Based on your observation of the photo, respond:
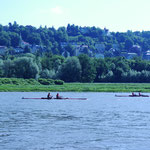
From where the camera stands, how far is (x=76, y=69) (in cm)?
14150

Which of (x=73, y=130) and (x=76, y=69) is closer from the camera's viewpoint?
(x=73, y=130)

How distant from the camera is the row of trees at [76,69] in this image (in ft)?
437

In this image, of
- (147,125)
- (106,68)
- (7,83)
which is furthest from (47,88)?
(147,125)

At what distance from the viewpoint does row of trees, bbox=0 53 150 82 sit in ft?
437

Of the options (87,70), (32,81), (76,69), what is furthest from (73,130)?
(87,70)

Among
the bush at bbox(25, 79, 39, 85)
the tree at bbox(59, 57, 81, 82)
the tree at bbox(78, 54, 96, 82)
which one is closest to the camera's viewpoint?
the bush at bbox(25, 79, 39, 85)

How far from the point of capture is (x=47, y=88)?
356 feet

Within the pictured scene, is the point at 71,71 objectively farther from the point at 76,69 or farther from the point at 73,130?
the point at 73,130

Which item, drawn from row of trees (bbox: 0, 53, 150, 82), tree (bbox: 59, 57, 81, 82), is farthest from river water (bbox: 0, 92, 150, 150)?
tree (bbox: 59, 57, 81, 82)

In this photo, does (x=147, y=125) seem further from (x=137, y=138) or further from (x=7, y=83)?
(x=7, y=83)

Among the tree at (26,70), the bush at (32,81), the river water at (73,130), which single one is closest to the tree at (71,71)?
the tree at (26,70)

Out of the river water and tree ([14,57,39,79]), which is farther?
tree ([14,57,39,79])

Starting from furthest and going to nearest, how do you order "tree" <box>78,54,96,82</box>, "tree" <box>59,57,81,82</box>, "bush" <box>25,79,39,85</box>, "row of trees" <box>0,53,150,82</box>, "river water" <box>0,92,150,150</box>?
"tree" <box>78,54,96,82</box>, "tree" <box>59,57,81,82</box>, "row of trees" <box>0,53,150,82</box>, "bush" <box>25,79,39,85</box>, "river water" <box>0,92,150,150</box>

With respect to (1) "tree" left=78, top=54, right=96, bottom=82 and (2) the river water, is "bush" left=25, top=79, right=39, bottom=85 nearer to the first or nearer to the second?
(1) "tree" left=78, top=54, right=96, bottom=82
